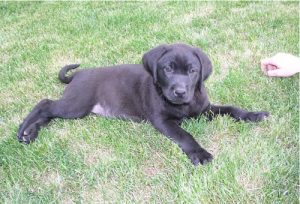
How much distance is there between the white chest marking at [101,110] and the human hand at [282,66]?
1.61 meters

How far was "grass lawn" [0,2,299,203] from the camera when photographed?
9.86 ft

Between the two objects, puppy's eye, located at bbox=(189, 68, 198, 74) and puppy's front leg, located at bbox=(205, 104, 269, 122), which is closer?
puppy's eye, located at bbox=(189, 68, 198, 74)

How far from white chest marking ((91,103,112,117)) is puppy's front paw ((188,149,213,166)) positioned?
3.73 feet

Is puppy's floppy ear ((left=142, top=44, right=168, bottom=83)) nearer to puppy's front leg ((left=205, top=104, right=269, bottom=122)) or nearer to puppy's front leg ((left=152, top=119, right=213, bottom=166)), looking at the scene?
puppy's front leg ((left=152, top=119, right=213, bottom=166))

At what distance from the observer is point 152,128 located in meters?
3.79

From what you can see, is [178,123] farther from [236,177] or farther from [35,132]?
[35,132]

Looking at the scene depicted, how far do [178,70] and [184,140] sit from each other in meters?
0.55

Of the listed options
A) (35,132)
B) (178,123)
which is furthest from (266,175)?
(35,132)

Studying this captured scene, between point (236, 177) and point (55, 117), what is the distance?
184cm

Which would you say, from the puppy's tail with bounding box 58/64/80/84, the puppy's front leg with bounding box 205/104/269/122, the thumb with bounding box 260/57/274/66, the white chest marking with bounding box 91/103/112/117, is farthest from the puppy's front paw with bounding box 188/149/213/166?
the puppy's tail with bounding box 58/64/80/84

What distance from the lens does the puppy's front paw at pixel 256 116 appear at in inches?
146

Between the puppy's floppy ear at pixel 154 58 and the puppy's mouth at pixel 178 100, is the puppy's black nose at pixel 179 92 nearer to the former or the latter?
the puppy's mouth at pixel 178 100

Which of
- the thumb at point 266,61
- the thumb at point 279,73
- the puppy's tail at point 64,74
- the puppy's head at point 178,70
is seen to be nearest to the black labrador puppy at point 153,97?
the puppy's head at point 178,70

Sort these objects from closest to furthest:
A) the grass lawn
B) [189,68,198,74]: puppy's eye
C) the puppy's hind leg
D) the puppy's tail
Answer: the grass lawn → [189,68,198,74]: puppy's eye → the puppy's hind leg → the puppy's tail
